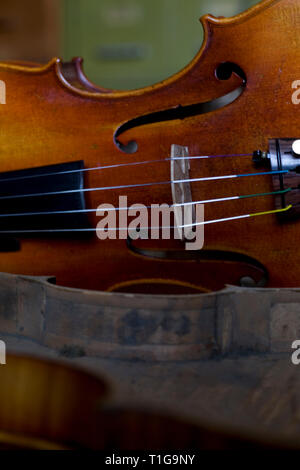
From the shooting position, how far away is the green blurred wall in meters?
2.34

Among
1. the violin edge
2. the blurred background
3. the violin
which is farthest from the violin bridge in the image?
the blurred background

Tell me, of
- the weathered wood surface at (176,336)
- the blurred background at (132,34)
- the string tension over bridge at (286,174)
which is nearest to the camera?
the weathered wood surface at (176,336)

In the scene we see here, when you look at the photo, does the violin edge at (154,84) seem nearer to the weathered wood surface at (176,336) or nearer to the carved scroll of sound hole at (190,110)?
the carved scroll of sound hole at (190,110)

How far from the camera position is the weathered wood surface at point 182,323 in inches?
26.5

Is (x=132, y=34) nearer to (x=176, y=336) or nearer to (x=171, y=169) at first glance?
(x=171, y=169)

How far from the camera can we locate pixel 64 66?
40.5 inches

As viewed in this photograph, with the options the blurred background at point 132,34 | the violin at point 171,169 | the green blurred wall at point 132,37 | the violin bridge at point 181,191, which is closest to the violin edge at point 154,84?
the violin at point 171,169

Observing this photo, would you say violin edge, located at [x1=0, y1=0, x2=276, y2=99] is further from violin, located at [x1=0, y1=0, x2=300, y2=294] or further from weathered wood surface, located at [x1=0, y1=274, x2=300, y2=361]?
weathered wood surface, located at [x1=0, y1=274, x2=300, y2=361]

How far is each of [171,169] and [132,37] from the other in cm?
180

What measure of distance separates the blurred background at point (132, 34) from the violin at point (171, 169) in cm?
141

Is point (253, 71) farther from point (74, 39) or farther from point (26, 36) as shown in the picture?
point (74, 39)

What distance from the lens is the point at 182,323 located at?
67 cm
